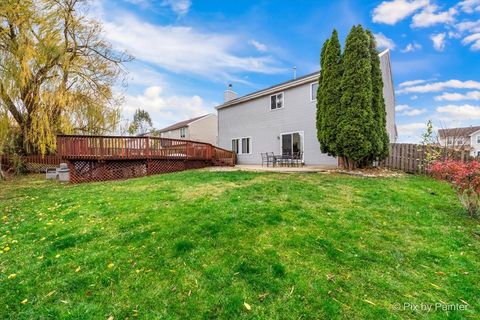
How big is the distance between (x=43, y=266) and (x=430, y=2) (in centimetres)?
1489

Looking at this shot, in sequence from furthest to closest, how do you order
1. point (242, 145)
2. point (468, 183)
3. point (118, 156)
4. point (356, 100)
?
point (242, 145), point (118, 156), point (356, 100), point (468, 183)

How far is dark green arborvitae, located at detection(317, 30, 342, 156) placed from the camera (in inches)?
395

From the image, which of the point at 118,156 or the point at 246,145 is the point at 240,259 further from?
the point at 246,145

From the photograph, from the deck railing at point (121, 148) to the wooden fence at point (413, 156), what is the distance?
9724 millimetres

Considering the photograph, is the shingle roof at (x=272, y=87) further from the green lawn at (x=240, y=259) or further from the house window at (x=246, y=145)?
the green lawn at (x=240, y=259)

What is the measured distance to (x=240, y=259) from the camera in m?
3.17

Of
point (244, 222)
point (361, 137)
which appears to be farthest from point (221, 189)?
point (361, 137)

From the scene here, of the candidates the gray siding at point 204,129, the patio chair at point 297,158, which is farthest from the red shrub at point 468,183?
the gray siding at point 204,129

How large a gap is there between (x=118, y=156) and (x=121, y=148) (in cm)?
38

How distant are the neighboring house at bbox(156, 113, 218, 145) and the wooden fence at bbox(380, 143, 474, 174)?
22.9m

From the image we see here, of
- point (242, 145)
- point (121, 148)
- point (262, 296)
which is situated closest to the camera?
point (262, 296)

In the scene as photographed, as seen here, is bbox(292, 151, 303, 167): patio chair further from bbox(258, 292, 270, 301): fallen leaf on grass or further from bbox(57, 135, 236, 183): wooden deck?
bbox(258, 292, 270, 301): fallen leaf on grass

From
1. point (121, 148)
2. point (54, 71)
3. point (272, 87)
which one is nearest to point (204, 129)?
point (272, 87)

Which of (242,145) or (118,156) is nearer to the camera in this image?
(118,156)
